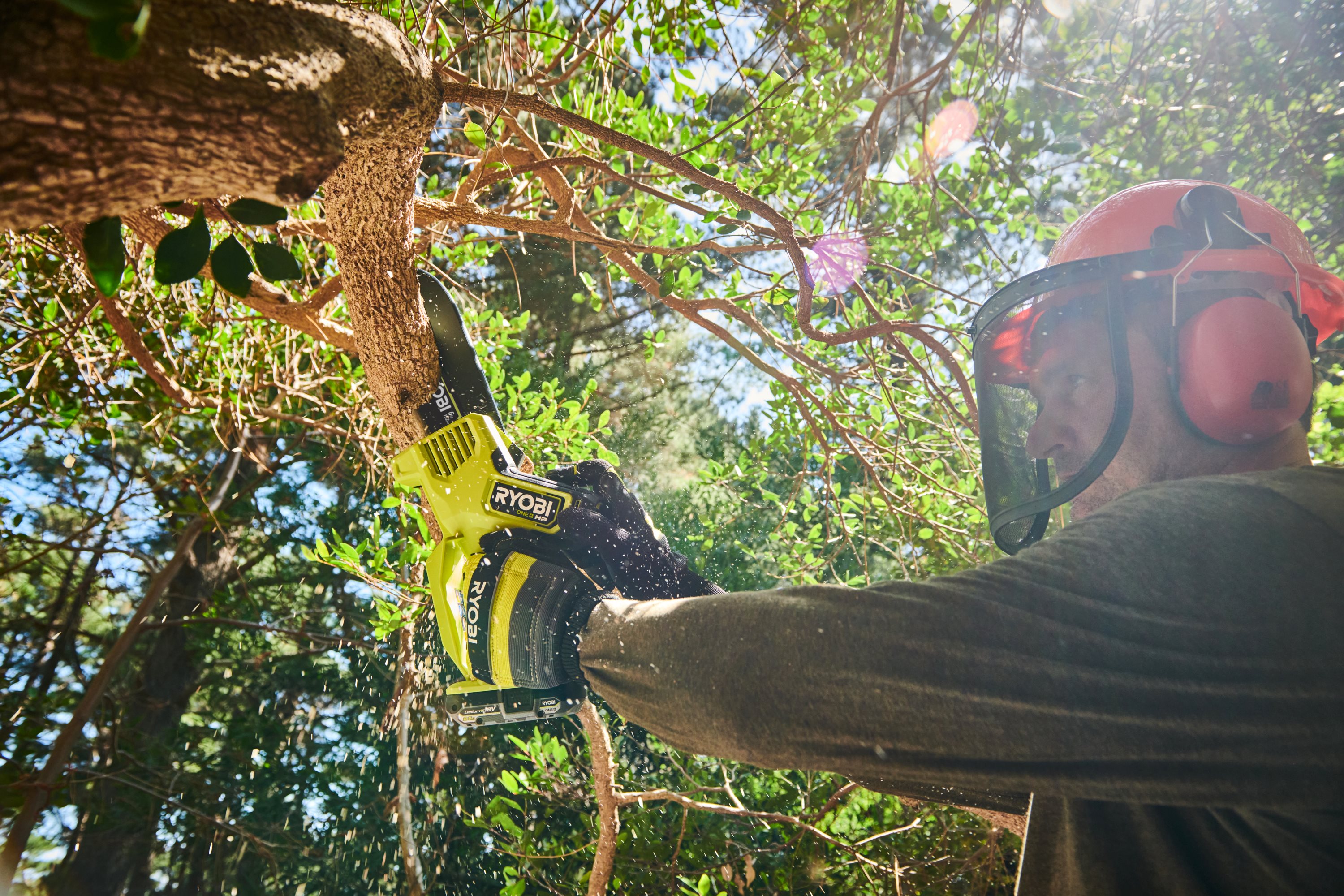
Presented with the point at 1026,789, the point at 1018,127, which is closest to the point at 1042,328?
the point at 1026,789

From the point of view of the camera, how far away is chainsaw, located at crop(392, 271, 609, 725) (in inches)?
50.7

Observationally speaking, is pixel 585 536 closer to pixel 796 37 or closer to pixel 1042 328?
pixel 1042 328

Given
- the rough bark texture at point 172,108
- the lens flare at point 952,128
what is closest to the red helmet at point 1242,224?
the lens flare at point 952,128

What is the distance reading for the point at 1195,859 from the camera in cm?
93

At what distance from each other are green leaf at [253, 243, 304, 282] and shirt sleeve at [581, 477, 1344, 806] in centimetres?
Result: 77

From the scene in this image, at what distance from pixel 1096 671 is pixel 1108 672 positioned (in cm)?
1

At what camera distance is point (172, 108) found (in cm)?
66

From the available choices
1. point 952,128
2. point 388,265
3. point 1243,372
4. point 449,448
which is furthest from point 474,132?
point 1243,372

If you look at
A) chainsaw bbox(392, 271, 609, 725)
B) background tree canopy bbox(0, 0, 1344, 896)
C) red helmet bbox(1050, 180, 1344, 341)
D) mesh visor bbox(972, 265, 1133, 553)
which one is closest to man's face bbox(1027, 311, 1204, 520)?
mesh visor bbox(972, 265, 1133, 553)

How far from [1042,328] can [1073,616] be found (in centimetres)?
87

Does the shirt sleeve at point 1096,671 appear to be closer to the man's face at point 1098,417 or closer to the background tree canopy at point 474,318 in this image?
the man's face at point 1098,417

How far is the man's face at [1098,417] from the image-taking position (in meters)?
1.27

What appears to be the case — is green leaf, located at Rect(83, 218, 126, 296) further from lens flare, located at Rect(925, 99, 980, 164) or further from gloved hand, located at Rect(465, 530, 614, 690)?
lens flare, located at Rect(925, 99, 980, 164)

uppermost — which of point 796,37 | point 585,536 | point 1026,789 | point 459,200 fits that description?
point 796,37
